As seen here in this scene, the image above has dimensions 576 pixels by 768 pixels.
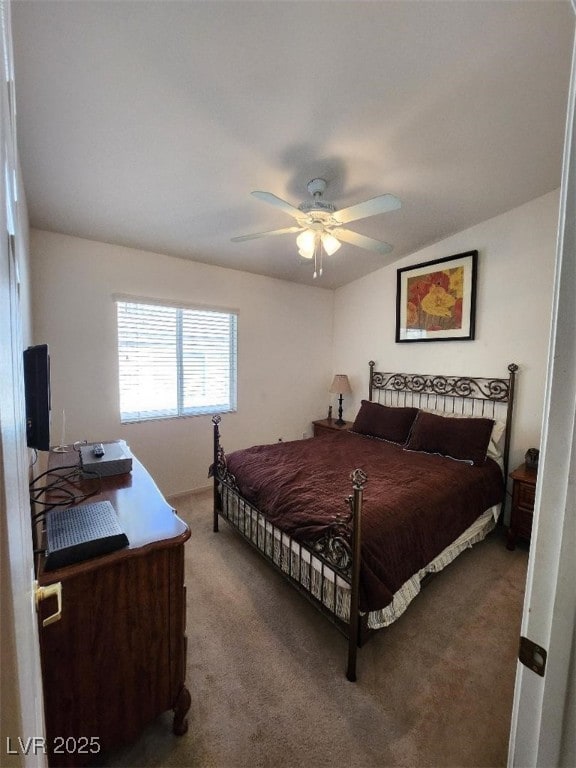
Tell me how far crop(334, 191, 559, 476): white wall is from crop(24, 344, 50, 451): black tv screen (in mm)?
→ 3367

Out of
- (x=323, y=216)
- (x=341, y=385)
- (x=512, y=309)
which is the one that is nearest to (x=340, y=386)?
(x=341, y=385)

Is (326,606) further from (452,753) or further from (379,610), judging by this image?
(452,753)

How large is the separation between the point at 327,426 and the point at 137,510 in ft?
A: 9.80

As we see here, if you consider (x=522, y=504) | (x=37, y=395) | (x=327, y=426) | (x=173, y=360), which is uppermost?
(x=173, y=360)

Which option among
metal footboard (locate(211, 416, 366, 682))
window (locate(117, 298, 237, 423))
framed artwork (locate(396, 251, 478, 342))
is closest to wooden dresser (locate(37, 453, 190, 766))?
metal footboard (locate(211, 416, 366, 682))

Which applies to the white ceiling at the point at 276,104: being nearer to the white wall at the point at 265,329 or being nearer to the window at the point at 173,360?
the white wall at the point at 265,329

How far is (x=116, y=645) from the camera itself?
3.67 feet

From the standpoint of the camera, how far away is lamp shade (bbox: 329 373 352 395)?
4266 millimetres

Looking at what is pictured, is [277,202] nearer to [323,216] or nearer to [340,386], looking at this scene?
[323,216]

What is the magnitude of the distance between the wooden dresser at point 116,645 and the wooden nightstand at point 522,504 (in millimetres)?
2580

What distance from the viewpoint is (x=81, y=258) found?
2756 mm

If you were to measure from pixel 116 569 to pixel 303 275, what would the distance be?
3.58m

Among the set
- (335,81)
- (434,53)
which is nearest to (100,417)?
(335,81)

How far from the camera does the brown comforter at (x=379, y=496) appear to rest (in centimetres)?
168
